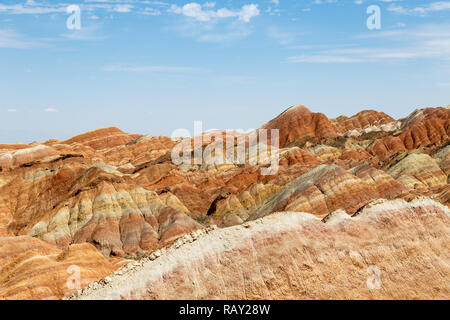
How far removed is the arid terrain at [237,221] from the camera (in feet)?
79.7

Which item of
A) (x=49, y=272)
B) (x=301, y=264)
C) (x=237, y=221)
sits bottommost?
(x=237, y=221)

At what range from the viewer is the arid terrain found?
24.3 metres

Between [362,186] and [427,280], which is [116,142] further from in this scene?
[427,280]

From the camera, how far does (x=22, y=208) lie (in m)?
89.7

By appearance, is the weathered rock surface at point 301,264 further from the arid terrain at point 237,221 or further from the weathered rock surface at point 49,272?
the weathered rock surface at point 49,272

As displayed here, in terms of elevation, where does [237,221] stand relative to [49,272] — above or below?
below

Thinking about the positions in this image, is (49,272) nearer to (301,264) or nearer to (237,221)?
(301,264)

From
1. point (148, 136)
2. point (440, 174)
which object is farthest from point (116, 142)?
point (440, 174)

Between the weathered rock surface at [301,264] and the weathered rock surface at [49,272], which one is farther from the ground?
the weathered rock surface at [301,264]

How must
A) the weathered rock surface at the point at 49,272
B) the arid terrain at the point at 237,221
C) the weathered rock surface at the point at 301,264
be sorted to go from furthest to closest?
the weathered rock surface at the point at 49,272 < the arid terrain at the point at 237,221 < the weathered rock surface at the point at 301,264

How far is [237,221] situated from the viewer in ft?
279

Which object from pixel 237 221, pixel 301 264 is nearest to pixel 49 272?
pixel 301 264

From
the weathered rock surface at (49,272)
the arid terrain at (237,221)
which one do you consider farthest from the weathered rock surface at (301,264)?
the weathered rock surface at (49,272)
